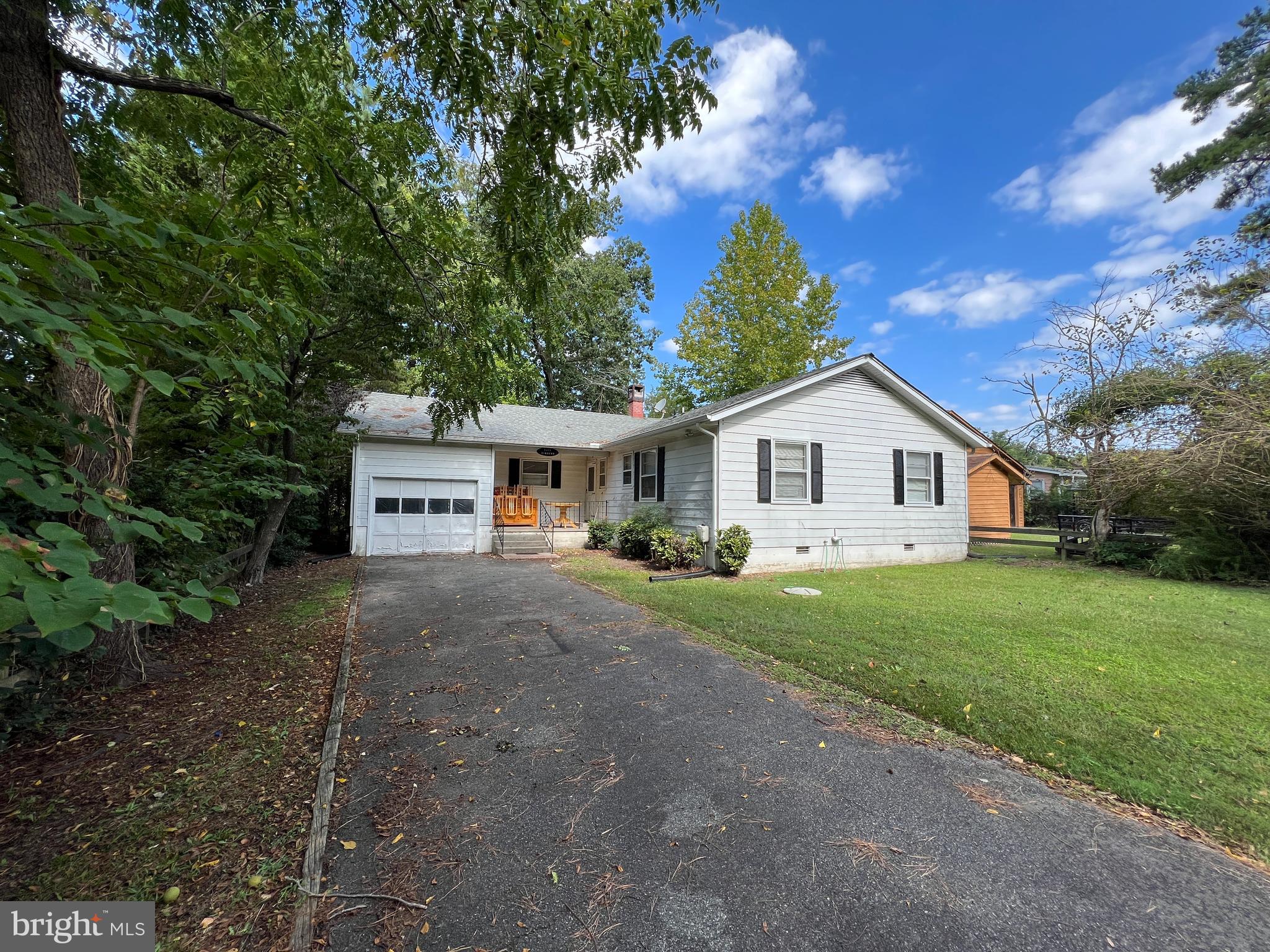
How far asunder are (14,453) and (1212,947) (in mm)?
4306

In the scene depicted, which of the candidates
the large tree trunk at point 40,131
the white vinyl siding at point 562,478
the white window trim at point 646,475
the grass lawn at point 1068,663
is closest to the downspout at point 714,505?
the grass lawn at point 1068,663

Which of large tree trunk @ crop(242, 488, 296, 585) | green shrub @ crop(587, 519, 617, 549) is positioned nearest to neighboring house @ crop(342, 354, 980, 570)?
green shrub @ crop(587, 519, 617, 549)

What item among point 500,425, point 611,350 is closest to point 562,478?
point 500,425

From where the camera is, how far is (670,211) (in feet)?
32.4

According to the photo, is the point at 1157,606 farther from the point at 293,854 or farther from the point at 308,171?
the point at 308,171

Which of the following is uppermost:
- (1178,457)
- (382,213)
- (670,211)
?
(670,211)

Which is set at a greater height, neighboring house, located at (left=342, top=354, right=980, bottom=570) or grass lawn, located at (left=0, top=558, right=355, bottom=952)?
neighboring house, located at (left=342, top=354, right=980, bottom=570)

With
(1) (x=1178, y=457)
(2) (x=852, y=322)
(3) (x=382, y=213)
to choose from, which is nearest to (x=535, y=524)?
(3) (x=382, y=213)

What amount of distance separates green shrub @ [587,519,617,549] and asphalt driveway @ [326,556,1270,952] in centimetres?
1072

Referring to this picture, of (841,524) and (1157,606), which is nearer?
(1157,606)

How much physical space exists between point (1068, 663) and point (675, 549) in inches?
269

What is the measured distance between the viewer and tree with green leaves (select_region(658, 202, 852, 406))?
71.6 feet

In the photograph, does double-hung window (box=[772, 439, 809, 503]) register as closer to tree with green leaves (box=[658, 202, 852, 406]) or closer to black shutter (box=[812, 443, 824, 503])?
black shutter (box=[812, 443, 824, 503])

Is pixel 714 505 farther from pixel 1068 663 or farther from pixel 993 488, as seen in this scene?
pixel 993 488
